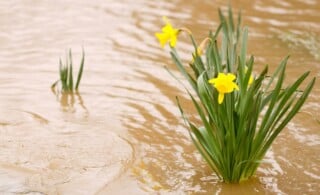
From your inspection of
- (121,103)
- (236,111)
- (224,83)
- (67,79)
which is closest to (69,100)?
(67,79)

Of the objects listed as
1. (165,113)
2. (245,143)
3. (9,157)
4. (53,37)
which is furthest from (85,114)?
(53,37)

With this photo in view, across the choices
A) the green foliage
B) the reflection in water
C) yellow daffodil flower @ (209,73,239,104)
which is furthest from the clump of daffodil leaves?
the green foliage

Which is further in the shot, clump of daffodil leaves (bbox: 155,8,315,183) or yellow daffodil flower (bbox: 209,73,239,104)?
clump of daffodil leaves (bbox: 155,8,315,183)

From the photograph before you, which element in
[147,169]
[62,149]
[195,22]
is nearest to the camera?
[147,169]

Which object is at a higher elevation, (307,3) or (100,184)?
(307,3)

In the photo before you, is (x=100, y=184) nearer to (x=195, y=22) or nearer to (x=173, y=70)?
(x=173, y=70)

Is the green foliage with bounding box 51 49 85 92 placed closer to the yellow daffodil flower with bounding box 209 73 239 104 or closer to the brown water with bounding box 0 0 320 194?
the brown water with bounding box 0 0 320 194

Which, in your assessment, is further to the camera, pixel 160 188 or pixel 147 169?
pixel 147 169

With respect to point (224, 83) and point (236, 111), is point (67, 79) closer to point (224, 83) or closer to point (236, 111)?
point (236, 111)
